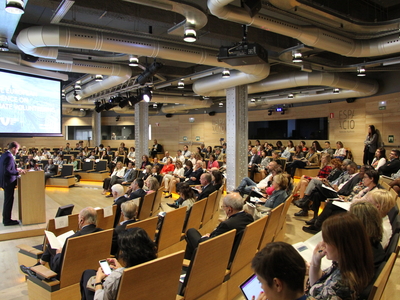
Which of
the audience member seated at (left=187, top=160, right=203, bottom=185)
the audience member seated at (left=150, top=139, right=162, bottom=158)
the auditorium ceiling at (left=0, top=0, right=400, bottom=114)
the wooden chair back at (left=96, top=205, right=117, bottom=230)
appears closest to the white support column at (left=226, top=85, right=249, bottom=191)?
the auditorium ceiling at (left=0, top=0, right=400, bottom=114)

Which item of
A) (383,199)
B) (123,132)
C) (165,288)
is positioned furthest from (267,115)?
(165,288)

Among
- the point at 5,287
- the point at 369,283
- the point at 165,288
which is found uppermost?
the point at 369,283

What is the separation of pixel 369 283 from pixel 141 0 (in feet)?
13.3

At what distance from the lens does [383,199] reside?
2.65 metres

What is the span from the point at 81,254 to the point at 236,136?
6624 mm

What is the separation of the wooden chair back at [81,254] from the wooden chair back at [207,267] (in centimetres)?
97

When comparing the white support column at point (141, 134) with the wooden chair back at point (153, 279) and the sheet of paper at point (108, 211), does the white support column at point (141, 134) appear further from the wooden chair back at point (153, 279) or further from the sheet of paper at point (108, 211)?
the wooden chair back at point (153, 279)

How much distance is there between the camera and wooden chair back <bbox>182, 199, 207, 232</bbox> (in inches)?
156

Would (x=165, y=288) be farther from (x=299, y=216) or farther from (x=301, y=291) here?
(x=299, y=216)

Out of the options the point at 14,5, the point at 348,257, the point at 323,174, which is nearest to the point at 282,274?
the point at 348,257

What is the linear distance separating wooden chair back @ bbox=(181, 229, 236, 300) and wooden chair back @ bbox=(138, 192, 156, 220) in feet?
8.58

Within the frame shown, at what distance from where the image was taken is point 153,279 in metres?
1.81

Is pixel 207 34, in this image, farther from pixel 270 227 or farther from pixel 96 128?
pixel 96 128

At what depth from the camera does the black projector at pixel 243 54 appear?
506cm
